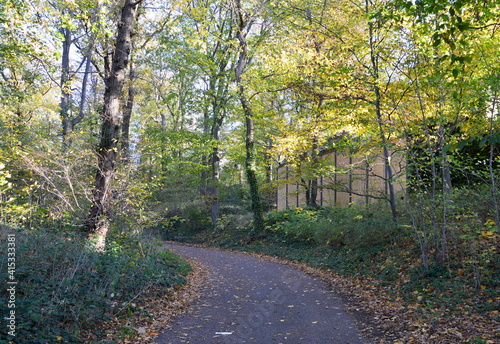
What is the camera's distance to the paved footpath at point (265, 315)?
18.8ft

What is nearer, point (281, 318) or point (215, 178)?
point (281, 318)

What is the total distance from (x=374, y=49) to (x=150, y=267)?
8866mm

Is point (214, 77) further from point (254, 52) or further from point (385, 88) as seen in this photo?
point (385, 88)

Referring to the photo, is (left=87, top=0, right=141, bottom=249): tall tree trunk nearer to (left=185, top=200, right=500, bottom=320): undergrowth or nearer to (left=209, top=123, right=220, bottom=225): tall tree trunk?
(left=185, top=200, right=500, bottom=320): undergrowth

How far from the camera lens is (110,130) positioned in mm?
9523

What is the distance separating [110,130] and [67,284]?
200 inches

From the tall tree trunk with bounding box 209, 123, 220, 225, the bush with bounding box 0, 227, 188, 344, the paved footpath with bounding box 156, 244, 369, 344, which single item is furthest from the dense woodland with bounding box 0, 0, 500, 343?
the tall tree trunk with bounding box 209, 123, 220, 225

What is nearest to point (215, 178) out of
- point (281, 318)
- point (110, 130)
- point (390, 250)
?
point (110, 130)

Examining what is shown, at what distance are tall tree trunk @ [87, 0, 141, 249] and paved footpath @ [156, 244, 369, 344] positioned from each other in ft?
10.7

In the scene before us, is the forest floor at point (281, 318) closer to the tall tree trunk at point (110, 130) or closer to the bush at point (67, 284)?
the bush at point (67, 284)

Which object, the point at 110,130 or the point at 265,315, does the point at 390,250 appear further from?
the point at 110,130

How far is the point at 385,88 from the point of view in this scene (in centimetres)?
1093

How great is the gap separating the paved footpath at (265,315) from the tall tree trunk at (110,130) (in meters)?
3.27

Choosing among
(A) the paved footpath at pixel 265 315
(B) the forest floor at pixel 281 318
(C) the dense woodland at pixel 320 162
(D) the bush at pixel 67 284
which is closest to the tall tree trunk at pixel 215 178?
(C) the dense woodland at pixel 320 162
